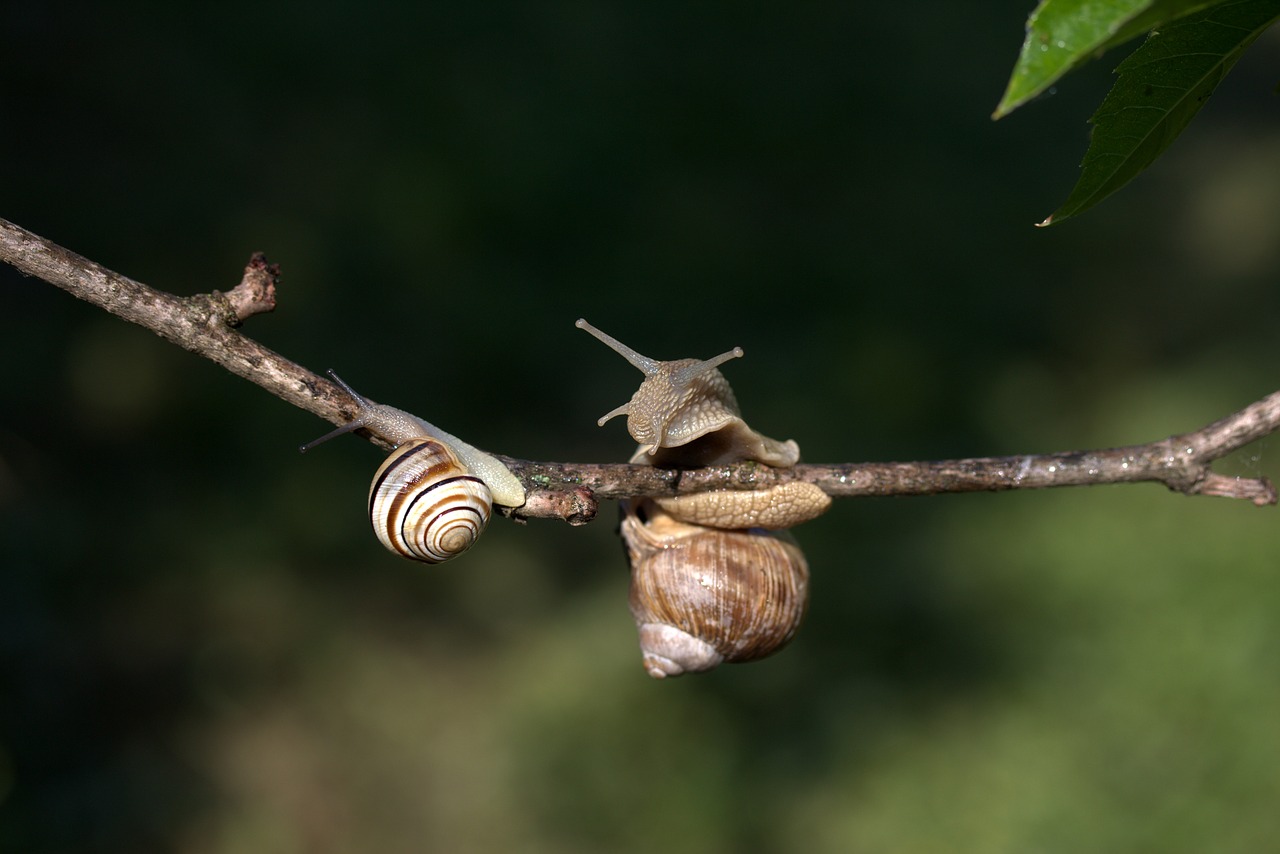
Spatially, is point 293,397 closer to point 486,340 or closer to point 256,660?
point 256,660

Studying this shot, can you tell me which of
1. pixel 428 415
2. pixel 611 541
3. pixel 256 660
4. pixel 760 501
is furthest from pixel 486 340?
pixel 760 501

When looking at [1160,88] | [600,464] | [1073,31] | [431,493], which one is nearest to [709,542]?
[600,464]

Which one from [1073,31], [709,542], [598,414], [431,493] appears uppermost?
[598,414]

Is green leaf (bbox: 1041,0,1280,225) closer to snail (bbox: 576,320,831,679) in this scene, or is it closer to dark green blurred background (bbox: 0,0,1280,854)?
snail (bbox: 576,320,831,679)

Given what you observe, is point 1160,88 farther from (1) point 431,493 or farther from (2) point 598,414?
(2) point 598,414

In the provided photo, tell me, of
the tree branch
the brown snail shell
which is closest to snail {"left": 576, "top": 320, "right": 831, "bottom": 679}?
the brown snail shell

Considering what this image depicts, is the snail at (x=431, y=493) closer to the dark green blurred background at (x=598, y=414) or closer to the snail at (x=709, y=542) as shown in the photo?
the snail at (x=709, y=542)
